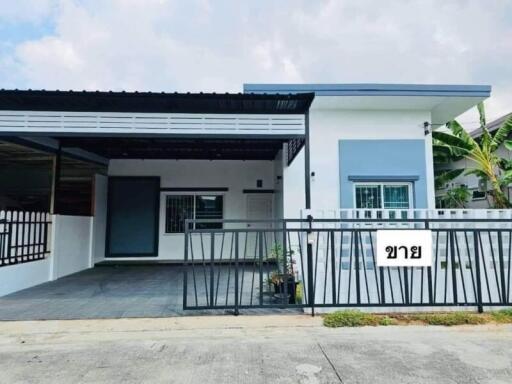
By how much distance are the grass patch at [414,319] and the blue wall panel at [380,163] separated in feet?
13.1

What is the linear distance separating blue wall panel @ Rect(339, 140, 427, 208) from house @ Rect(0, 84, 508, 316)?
2 centimetres

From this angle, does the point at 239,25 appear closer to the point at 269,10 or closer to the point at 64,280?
the point at 269,10

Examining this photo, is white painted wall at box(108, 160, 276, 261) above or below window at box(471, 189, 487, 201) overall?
above

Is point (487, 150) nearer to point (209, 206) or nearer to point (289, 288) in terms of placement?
point (209, 206)

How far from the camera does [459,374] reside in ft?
10.3

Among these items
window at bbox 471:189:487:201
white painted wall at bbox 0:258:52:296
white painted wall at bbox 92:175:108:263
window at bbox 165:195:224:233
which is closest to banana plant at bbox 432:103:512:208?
window at bbox 471:189:487:201

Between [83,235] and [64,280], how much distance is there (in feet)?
5.84

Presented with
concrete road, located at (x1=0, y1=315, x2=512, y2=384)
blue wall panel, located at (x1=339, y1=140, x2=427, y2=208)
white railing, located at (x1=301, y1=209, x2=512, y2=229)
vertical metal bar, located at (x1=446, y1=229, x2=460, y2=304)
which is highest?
blue wall panel, located at (x1=339, y1=140, x2=427, y2=208)

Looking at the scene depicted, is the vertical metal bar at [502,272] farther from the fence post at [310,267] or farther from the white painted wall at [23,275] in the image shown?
the white painted wall at [23,275]

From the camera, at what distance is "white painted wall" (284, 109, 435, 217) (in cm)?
858

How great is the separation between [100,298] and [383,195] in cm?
668

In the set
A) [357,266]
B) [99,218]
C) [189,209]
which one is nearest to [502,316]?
[357,266]

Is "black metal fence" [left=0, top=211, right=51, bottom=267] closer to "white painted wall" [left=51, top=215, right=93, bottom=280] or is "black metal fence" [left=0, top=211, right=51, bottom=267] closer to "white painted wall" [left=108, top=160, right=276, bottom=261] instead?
"white painted wall" [left=51, top=215, right=93, bottom=280]

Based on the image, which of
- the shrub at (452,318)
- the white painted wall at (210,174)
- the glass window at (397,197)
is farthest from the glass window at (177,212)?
the shrub at (452,318)
